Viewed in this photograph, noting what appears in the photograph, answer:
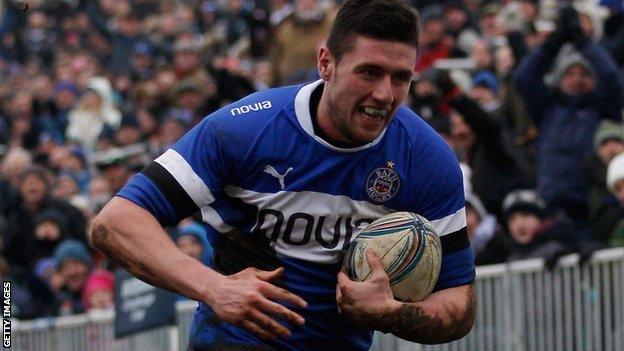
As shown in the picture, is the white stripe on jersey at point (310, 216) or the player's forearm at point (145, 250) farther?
the white stripe on jersey at point (310, 216)

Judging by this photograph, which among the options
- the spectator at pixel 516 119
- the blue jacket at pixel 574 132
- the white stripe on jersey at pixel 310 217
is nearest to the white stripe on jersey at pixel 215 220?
the white stripe on jersey at pixel 310 217

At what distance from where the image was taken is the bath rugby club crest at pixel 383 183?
6.80 meters

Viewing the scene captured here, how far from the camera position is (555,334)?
428 inches

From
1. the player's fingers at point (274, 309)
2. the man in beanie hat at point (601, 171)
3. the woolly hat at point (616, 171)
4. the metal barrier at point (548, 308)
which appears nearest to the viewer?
the player's fingers at point (274, 309)

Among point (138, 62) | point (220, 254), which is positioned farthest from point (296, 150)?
point (138, 62)

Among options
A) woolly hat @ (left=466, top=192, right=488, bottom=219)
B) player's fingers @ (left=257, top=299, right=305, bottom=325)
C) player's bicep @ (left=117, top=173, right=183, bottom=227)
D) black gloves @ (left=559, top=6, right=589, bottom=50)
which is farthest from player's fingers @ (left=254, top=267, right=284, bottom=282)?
black gloves @ (left=559, top=6, right=589, bottom=50)

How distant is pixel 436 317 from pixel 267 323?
800 millimetres

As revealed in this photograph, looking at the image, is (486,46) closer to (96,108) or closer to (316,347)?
(96,108)

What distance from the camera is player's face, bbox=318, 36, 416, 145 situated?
21.5ft

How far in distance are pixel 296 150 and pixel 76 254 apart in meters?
8.12

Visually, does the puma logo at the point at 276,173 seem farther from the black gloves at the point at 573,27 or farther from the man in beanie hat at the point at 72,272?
the man in beanie hat at the point at 72,272

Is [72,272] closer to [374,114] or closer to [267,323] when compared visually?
[374,114]

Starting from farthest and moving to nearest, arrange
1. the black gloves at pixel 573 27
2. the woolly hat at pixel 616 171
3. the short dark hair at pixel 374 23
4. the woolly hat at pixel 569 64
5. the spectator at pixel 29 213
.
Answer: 1. the spectator at pixel 29 213
2. the black gloves at pixel 573 27
3. the woolly hat at pixel 569 64
4. the woolly hat at pixel 616 171
5. the short dark hair at pixel 374 23

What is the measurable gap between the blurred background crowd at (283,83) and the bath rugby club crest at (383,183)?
12.2 feet
